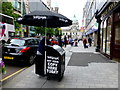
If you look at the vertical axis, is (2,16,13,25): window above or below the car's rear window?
above

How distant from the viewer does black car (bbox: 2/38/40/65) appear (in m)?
7.75

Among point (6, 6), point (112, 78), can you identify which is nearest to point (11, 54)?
point (112, 78)

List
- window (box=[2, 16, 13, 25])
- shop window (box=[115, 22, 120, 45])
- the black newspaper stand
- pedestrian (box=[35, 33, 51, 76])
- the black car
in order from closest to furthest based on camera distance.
Result: the black newspaper stand < pedestrian (box=[35, 33, 51, 76]) < the black car < shop window (box=[115, 22, 120, 45]) < window (box=[2, 16, 13, 25])

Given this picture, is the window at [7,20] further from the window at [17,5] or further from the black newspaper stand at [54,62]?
the window at [17,5]

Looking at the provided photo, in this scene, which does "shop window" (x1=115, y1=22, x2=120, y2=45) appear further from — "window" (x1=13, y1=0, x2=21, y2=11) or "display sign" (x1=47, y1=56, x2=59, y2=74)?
"window" (x1=13, y1=0, x2=21, y2=11)

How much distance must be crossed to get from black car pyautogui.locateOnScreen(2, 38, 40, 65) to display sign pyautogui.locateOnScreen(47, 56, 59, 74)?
3.06m

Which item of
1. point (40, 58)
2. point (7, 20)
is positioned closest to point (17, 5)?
point (7, 20)

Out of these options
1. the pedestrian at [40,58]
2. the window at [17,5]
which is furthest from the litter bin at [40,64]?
the window at [17,5]

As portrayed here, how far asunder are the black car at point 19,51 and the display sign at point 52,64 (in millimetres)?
3060

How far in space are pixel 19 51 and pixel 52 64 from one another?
3.26 meters

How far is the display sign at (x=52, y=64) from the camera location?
5.04m

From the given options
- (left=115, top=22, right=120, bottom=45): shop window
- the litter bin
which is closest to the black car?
the litter bin

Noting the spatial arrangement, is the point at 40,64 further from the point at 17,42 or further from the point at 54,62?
the point at 17,42

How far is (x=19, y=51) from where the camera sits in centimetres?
781
